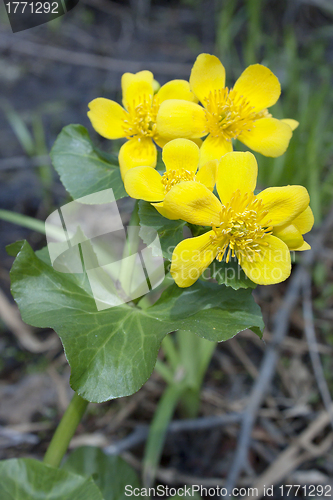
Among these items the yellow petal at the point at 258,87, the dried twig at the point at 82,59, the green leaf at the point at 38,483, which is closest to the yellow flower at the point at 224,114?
the yellow petal at the point at 258,87

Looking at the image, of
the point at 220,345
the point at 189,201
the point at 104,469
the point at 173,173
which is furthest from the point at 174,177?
the point at 220,345

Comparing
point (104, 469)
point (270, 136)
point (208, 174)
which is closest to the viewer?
point (208, 174)

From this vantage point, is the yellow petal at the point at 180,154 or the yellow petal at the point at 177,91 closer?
the yellow petal at the point at 180,154

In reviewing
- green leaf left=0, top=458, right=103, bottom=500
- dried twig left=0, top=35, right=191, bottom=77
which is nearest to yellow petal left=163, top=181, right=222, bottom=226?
green leaf left=0, top=458, right=103, bottom=500

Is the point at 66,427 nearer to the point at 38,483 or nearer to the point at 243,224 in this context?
the point at 38,483

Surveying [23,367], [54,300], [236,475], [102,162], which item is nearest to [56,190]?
[23,367]

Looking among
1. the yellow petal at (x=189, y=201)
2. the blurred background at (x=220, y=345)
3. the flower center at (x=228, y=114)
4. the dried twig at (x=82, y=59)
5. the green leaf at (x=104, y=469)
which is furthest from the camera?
the dried twig at (x=82, y=59)

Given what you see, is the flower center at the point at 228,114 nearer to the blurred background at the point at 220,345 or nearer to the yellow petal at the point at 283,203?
the yellow petal at the point at 283,203
